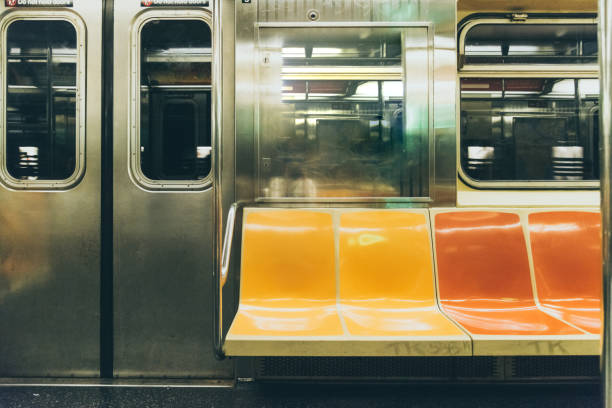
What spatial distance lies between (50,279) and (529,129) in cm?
322

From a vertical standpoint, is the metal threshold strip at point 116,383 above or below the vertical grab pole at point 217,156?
below

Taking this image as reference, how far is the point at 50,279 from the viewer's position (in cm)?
280

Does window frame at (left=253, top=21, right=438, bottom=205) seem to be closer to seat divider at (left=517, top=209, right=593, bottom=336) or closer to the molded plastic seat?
the molded plastic seat

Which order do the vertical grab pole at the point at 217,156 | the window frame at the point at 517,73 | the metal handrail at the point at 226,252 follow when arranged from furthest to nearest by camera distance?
the window frame at the point at 517,73, the metal handrail at the point at 226,252, the vertical grab pole at the point at 217,156

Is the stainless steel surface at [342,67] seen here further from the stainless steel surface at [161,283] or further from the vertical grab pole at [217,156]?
the vertical grab pole at [217,156]

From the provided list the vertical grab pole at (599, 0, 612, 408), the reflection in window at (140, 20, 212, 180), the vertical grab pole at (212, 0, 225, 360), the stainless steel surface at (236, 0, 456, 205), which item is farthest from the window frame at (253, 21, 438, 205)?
the vertical grab pole at (599, 0, 612, 408)

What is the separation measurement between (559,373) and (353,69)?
7.14 feet

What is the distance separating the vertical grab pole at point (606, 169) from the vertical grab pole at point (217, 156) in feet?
4.14

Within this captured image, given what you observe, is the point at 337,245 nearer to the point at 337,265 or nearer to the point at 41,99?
the point at 337,265

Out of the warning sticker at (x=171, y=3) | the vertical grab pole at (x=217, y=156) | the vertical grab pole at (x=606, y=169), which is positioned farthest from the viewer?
the warning sticker at (x=171, y=3)

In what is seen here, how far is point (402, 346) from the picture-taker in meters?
2.03

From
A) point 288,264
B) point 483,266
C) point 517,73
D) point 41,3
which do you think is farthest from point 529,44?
point 41,3

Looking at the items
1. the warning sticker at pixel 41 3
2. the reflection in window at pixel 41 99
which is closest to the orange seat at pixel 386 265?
→ the reflection in window at pixel 41 99

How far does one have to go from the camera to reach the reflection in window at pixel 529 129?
2.94 m
